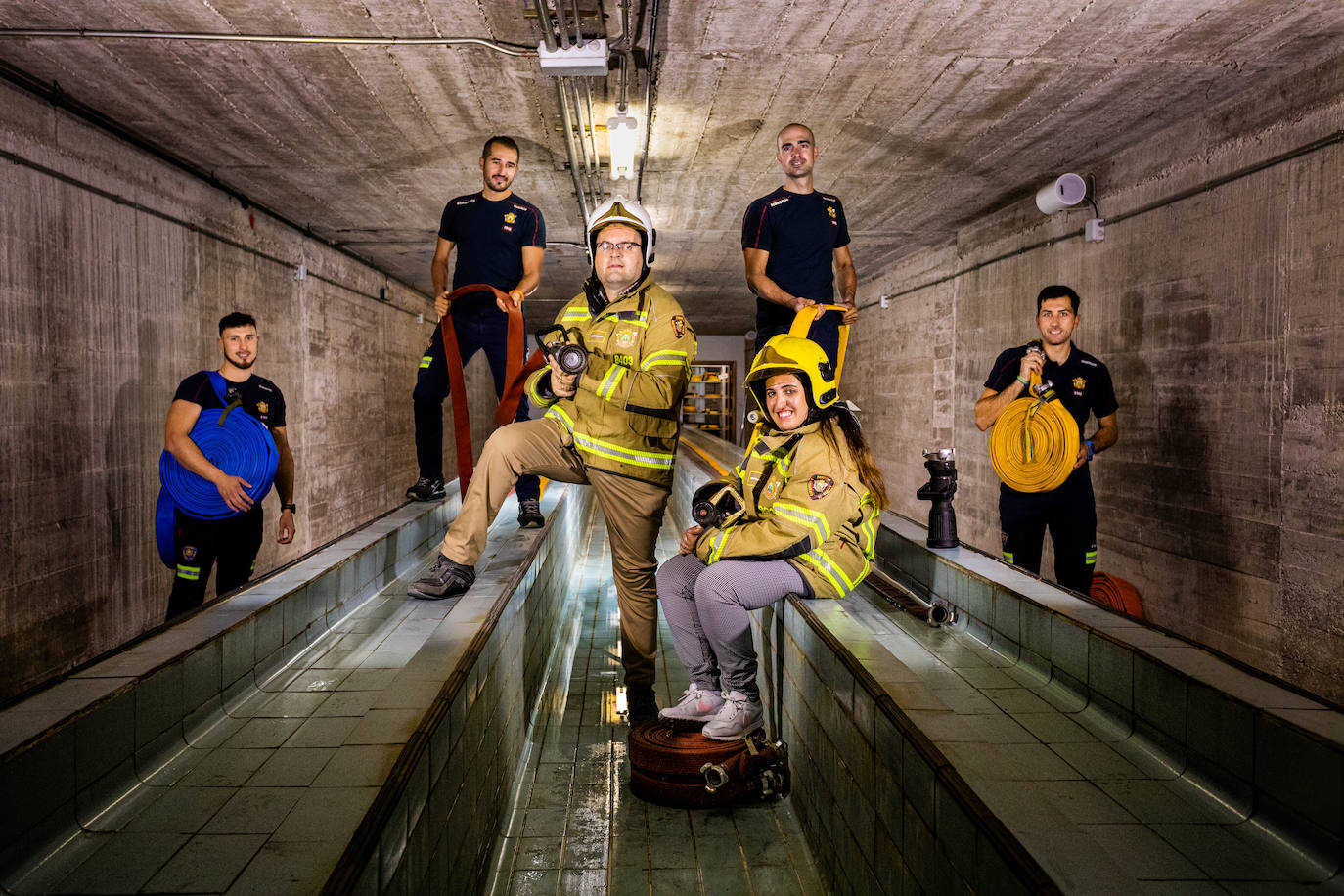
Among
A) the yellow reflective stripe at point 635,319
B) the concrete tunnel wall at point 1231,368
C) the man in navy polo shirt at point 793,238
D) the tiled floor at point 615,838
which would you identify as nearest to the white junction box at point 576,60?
the man in navy polo shirt at point 793,238

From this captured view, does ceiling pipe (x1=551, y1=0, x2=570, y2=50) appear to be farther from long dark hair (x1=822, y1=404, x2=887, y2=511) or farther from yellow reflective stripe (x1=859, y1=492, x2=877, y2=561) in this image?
yellow reflective stripe (x1=859, y1=492, x2=877, y2=561)

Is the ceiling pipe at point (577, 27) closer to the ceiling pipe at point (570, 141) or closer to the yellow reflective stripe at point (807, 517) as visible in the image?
the ceiling pipe at point (570, 141)

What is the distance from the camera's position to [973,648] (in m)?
3.47

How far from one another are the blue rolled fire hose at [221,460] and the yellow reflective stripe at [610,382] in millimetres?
1870

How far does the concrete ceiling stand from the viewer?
4.14 meters

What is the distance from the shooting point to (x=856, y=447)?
128 inches

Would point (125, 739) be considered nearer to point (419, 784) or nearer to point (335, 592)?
point (419, 784)

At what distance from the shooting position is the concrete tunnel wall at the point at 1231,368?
172 inches

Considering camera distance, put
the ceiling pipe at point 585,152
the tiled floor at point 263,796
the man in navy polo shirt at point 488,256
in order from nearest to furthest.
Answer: the tiled floor at point 263,796, the man in navy polo shirt at point 488,256, the ceiling pipe at point 585,152

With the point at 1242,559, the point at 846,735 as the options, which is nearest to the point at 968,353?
the point at 1242,559

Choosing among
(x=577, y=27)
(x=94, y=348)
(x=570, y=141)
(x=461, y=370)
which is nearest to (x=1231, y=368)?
(x=577, y=27)

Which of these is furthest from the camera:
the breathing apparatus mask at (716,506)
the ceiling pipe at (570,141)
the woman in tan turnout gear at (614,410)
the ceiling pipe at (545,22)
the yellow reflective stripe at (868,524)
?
the ceiling pipe at (570,141)

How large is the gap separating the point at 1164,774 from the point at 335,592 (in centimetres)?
334

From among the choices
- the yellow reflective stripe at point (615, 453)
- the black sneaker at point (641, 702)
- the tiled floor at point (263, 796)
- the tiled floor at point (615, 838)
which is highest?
the yellow reflective stripe at point (615, 453)
